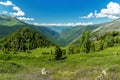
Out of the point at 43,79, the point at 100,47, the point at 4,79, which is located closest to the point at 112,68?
the point at 43,79

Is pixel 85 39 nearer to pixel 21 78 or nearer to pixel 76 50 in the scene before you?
pixel 76 50

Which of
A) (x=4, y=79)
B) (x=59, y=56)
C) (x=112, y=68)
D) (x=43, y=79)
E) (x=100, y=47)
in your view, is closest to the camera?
(x=4, y=79)

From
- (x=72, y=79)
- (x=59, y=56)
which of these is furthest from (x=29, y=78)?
(x=59, y=56)

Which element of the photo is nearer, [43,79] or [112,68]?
[43,79]

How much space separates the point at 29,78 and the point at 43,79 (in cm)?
105

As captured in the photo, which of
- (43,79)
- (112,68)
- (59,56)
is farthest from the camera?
(59,56)

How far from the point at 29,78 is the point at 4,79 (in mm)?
1834

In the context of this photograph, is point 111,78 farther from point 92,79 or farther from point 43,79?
point 43,79

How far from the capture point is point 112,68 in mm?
26812

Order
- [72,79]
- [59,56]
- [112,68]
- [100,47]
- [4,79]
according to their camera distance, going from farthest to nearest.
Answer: [100,47] → [59,56] → [112,68] → [72,79] → [4,79]

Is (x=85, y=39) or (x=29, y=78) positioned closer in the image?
(x=29, y=78)

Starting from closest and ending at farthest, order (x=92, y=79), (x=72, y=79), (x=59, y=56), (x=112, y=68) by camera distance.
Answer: (x=92, y=79), (x=72, y=79), (x=112, y=68), (x=59, y=56)

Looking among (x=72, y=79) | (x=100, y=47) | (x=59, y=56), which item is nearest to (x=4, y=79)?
(x=72, y=79)

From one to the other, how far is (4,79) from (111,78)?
7.51m
